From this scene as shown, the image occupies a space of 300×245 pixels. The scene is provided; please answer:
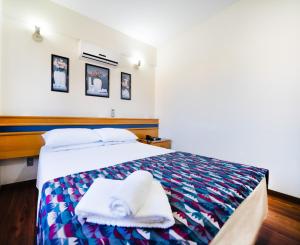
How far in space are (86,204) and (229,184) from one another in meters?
0.90

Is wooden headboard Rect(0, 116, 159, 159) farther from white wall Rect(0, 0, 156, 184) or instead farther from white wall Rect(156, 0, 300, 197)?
white wall Rect(156, 0, 300, 197)

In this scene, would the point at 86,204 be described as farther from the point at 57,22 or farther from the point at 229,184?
the point at 57,22

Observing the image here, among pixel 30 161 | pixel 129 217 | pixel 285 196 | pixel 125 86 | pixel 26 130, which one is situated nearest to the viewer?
pixel 129 217

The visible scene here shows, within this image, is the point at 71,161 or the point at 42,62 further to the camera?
the point at 42,62

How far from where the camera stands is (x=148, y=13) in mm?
2551

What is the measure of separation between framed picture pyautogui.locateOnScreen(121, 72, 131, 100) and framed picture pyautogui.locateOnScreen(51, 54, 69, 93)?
100 cm

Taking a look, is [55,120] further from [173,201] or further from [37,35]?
[173,201]

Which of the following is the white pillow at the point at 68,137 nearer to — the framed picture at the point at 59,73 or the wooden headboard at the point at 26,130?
the wooden headboard at the point at 26,130

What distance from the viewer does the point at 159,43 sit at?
352 cm

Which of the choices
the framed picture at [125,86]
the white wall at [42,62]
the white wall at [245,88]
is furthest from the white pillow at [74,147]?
the white wall at [245,88]

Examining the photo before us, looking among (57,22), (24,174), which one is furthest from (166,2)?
(24,174)

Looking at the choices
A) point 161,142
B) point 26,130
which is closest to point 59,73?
point 26,130

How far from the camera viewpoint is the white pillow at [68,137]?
188 cm

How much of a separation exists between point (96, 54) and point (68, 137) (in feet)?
4.86
